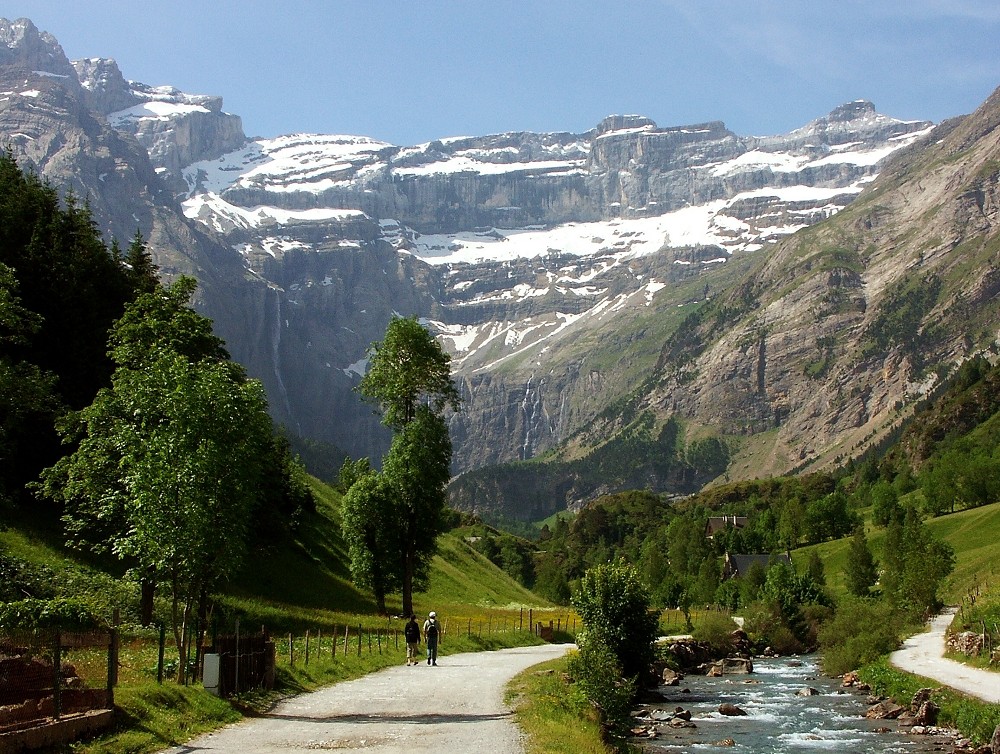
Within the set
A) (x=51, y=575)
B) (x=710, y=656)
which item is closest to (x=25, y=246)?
(x=51, y=575)

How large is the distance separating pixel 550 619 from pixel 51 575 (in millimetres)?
52141

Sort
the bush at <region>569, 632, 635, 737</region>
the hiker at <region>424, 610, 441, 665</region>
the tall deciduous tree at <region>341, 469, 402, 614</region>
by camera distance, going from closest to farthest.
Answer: the bush at <region>569, 632, 635, 737</region> → the hiker at <region>424, 610, 441, 665</region> → the tall deciduous tree at <region>341, 469, 402, 614</region>

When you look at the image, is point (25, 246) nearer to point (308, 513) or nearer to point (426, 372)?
point (426, 372)

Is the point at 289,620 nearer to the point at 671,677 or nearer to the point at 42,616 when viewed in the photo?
the point at 42,616

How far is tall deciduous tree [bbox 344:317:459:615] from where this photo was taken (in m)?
59.7

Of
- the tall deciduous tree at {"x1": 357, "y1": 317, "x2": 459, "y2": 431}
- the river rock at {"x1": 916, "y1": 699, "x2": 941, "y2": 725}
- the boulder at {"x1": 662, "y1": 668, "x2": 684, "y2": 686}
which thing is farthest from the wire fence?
the boulder at {"x1": 662, "y1": 668, "x2": 684, "y2": 686}

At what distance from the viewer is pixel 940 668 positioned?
2618 inches

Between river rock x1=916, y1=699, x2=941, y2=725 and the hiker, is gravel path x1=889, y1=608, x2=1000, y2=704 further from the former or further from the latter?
the hiker

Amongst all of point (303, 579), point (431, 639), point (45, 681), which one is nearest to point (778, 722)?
point (431, 639)

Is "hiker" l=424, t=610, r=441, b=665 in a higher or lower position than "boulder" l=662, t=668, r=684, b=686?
higher

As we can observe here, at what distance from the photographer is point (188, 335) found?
47312 millimetres

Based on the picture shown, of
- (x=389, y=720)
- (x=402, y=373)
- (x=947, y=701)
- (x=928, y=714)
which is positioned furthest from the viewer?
(x=402, y=373)

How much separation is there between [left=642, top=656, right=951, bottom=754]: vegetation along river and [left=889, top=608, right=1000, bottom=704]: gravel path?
16.0 feet

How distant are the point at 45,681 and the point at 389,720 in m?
9.94
